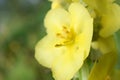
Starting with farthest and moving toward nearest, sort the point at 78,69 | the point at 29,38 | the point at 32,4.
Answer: the point at 32,4 → the point at 29,38 → the point at 78,69

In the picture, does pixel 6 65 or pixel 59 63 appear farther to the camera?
pixel 6 65

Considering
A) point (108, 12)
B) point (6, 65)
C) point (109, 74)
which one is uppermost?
point (108, 12)

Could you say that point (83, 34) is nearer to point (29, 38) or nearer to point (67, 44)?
point (67, 44)

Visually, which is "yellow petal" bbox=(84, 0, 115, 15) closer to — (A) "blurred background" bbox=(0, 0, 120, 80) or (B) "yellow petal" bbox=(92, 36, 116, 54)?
(B) "yellow petal" bbox=(92, 36, 116, 54)

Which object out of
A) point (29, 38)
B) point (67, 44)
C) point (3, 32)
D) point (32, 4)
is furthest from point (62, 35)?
point (32, 4)

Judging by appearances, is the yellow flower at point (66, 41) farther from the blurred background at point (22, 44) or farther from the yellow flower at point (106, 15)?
the blurred background at point (22, 44)

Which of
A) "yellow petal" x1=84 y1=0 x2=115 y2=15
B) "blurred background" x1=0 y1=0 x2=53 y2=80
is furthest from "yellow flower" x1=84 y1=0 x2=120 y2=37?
"blurred background" x1=0 y1=0 x2=53 y2=80

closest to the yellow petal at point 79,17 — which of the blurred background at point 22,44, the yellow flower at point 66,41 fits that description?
the yellow flower at point 66,41
